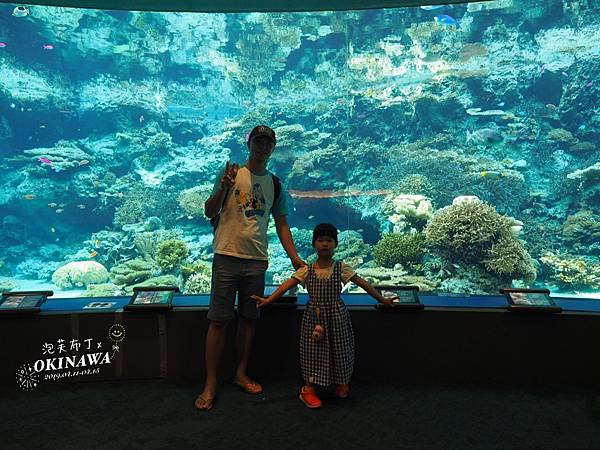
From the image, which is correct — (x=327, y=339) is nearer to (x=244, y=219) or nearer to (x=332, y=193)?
(x=244, y=219)

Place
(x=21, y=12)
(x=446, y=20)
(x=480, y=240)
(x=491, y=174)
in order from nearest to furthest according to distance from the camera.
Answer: (x=480, y=240) < (x=491, y=174) < (x=446, y=20) < (x=21, y=12)

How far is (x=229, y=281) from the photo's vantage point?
90.9 inches

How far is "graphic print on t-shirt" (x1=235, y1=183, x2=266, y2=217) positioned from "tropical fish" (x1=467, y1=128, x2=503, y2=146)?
9203 mm

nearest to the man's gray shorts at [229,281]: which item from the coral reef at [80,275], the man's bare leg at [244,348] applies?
the man's bare leg at [244,348]

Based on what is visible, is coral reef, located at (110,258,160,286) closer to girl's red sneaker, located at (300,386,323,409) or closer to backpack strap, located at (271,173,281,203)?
backpack strap, located at (271,173,281,203)

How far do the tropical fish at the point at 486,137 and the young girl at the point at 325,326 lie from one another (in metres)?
9.07

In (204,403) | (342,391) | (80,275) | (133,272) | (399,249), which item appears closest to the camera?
(204,403)

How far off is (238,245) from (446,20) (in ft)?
35.9

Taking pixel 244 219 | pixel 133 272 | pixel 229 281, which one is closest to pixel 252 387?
pixel 229 281

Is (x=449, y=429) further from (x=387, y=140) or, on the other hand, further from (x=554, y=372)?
(x=387, y=140)

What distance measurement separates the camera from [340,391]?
2.33m

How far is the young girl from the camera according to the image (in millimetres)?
2277

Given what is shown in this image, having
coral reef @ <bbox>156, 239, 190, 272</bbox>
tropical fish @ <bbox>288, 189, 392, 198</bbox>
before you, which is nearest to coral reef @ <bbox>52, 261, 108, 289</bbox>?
coral reef @ <bbox>156, 239, 190, 272</bbox>

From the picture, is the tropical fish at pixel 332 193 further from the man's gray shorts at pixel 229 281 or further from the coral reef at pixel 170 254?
the man's gray shorts at pixel 229 281
